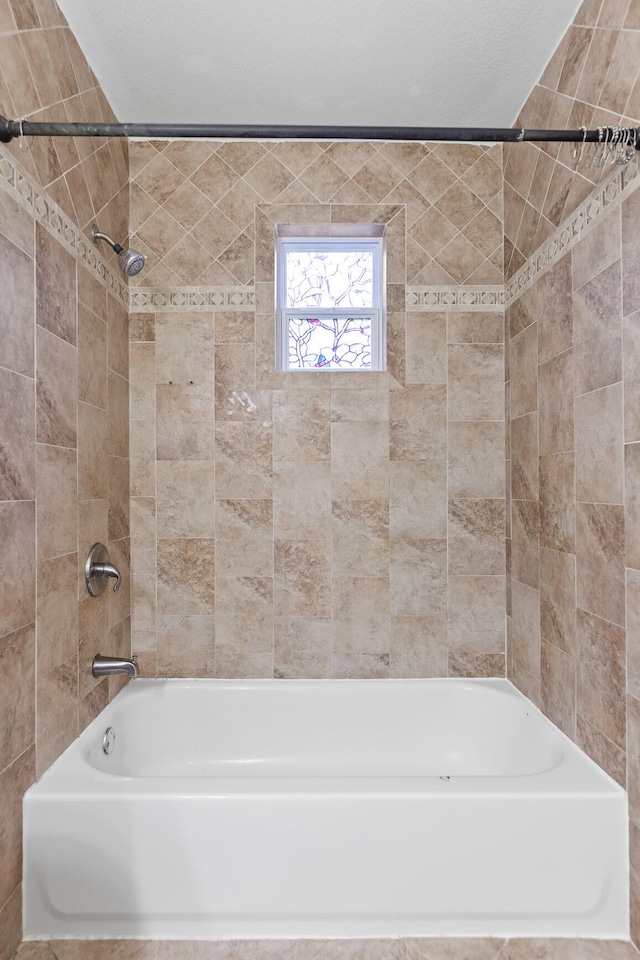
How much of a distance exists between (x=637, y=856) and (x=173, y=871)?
116 centimetres

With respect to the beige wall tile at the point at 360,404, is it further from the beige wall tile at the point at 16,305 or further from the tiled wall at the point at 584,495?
the beige wall tile at the point at 16,305

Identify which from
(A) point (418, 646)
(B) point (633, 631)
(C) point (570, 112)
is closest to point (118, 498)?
(A) point (418, 646)

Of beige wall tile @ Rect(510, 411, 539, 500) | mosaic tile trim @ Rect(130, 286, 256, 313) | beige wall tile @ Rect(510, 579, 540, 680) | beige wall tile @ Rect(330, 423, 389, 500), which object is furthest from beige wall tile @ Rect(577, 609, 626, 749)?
A: mosaic tile trim @ Rect(130, 286, 256, 313)

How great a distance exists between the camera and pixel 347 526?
225 cm

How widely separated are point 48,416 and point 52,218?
0.58 metres

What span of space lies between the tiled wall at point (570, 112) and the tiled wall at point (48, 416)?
1510mm

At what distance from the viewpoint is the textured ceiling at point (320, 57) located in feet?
5.53

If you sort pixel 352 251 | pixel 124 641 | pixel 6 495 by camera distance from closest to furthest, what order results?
pixel 6 495
pixel 124 641
pixel 352 251

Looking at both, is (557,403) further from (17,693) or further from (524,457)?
(17,693)

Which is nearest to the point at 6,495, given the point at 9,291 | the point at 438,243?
the point at 9,291

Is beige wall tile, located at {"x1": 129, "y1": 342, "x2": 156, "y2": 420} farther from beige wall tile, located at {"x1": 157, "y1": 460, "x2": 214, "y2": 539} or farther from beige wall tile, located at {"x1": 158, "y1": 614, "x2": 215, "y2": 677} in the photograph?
beige wall tile, located at {"x1": 158, "y1": 614, "x2": 215, "y2": 677}

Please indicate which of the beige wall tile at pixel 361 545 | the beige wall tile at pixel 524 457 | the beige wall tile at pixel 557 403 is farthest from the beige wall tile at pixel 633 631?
the beige wall tile at pixel 361 545

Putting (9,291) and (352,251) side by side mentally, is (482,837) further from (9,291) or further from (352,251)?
(352,251)

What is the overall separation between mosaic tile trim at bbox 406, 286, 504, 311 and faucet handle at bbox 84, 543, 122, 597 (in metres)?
1.52
